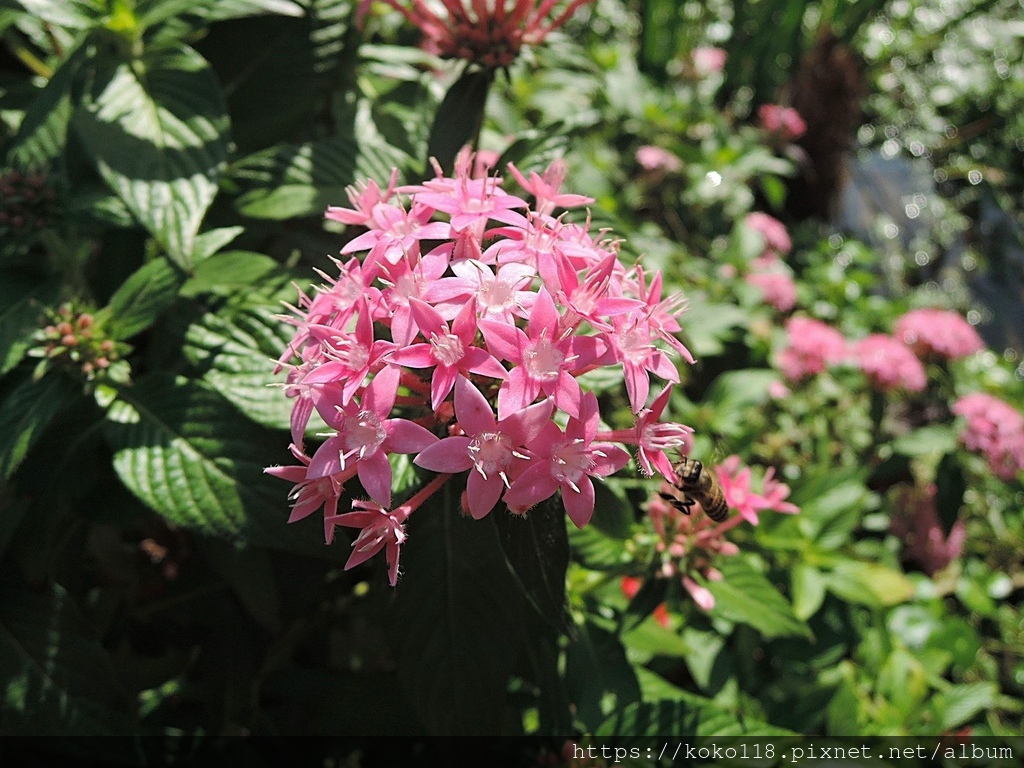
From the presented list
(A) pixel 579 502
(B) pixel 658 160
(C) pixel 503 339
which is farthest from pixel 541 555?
(B) pixel 658 160

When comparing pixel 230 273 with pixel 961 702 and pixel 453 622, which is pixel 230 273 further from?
pixel 961 702

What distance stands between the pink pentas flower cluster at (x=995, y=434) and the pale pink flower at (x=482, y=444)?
153 cm

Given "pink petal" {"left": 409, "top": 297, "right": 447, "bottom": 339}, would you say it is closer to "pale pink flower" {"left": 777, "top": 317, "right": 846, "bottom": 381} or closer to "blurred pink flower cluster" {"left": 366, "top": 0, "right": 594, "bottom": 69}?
"blurred pink flower cluster" {"left": 366, "top": 0, "right": 594, "bottom": 69}

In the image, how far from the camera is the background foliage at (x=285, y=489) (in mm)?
852

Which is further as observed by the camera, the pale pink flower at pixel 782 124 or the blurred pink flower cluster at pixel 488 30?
the pale pink flower at pixel 782 124

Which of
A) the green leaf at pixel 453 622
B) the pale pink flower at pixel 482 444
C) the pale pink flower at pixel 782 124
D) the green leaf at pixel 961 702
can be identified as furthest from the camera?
the pale pink flower at pixel 782 124

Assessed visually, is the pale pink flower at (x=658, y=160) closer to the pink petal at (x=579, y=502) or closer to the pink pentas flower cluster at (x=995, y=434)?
the pink pentas flower cluster at (x=995, y=434)

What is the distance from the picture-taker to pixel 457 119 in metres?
0.95

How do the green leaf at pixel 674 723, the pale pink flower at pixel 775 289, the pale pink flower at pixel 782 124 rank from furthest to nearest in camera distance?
the pale pink flower at pixel 782 124, the pale pink flower at pixel 775 289, the green leaf at pixel 674 723

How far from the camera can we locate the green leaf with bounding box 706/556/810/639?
1.03m

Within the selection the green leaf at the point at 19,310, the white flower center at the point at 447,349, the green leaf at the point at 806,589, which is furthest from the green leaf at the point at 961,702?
the green leaf at the point at 19,310

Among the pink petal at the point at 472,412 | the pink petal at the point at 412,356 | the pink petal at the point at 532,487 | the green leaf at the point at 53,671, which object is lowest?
the green leaf at the point at 53,671

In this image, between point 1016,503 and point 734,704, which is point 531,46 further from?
point 1016,503

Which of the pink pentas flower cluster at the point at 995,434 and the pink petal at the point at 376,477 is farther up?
the pink petal at the point at 376,477
